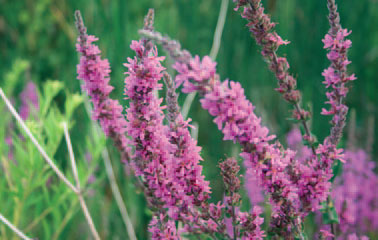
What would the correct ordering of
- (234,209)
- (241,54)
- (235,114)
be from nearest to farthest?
(235,114) < (234,209) < (241,54)

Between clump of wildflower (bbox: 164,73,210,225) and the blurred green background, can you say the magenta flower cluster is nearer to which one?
clump of wildflower (bbox: 164,73,210,225)

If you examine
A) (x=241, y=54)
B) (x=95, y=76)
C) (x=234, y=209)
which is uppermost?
(x=241, y=54)

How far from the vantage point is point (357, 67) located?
1373 mm

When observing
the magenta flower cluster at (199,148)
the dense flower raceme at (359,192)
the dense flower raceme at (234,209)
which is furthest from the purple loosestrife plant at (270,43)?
the dense flower raceme at (359,192)

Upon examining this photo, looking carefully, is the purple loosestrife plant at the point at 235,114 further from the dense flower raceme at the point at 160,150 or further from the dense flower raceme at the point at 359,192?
the dense flower raceme at the point at 359,192

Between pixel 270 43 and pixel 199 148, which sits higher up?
pixel 270 43

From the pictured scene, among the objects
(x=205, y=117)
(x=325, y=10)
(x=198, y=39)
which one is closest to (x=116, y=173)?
(x=205, y=117)

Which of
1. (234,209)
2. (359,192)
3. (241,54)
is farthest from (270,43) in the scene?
(241,54)

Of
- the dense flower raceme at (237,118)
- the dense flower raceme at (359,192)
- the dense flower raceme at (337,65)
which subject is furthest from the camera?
the dense flower raceme at (359,192)

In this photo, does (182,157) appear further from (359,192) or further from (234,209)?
(359,192)

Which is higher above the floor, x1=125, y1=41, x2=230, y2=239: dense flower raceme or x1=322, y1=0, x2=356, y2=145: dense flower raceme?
x1=322, y1=0, x2=356, y2=145: dense flower raceme

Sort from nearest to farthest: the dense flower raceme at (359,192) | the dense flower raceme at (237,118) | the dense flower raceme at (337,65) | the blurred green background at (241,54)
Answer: the dense flower raceme at (237,118), the dense flower raceme at (337,65), the dense flower raceme at (359,192), the blurred green background at (241,54)

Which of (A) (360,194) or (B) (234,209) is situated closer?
(B) (234,209)

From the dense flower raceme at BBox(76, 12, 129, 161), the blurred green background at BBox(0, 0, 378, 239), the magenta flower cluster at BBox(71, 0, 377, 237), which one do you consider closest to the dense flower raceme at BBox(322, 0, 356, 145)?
the magenta flower cluster at BBox(71, 0, 377, 237)
